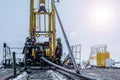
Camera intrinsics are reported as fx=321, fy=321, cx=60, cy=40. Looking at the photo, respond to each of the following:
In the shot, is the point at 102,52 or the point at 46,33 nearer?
the point at 46,33

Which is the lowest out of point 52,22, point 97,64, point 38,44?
point 97,64

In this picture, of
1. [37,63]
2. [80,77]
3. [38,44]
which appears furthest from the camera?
[38,44]

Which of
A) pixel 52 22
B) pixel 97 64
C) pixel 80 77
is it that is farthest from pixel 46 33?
pixel 80 77

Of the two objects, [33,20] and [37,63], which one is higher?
[33,20]

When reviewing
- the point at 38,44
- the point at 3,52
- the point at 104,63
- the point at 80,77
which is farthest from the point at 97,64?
the point at 80,77

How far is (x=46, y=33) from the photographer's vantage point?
21000 mm

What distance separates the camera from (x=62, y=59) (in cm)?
2073

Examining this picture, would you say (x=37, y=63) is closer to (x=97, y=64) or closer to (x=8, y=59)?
(x=8, y=59)

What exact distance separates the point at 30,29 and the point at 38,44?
1.52 m

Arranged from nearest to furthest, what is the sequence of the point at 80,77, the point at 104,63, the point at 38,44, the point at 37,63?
1. the point at 80,77
2. the point at 37,63
3. the point at 38,44
4. the point at 104,63

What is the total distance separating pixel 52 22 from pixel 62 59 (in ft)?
8.25

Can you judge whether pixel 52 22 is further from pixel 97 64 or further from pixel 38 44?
pixel 97 64

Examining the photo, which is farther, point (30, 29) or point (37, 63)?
point (30, 29)

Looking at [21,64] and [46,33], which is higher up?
[46,33]
